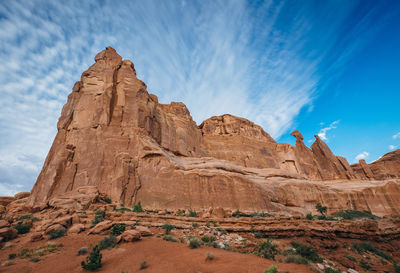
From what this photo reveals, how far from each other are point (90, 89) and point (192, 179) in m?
20.3

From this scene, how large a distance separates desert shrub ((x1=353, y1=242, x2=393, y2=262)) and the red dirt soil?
1192 centimetres

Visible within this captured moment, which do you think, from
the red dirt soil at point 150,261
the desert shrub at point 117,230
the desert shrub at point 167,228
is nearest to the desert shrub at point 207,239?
the red dirt soil at point 150,261

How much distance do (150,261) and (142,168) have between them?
1775 centimetres

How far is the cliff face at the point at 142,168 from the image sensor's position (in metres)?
22.9

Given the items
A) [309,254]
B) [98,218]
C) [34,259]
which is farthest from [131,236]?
[309,254]

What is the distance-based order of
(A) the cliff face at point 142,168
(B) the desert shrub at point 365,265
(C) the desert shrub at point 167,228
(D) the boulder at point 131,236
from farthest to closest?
(A) the cliff face at point 142,168 < (C) the desert shrub at point 167,228 < (B) the desert shrub at point 365,265 < (D) the boulder at point 131,236

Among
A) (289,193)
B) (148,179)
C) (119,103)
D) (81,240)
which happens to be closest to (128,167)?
(148,179)

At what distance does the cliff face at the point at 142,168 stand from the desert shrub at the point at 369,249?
1137 centimetres

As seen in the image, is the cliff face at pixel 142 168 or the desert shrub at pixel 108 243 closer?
the desert shrub at pixel 108 243

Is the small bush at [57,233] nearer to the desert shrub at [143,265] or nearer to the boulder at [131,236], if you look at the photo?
the boulder at [131,236]

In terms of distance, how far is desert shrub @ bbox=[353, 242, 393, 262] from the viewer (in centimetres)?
1533

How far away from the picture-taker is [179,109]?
174 ft

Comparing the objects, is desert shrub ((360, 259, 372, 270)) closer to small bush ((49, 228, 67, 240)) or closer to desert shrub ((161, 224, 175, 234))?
desert shrub ((161, 224, 175, 234))

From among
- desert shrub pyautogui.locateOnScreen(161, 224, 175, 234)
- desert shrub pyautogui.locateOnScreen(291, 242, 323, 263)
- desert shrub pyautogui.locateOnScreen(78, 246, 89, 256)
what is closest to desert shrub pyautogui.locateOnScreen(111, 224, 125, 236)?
desert shrub pyautogui.locateOnScreen(78, 246, 89, 256)
